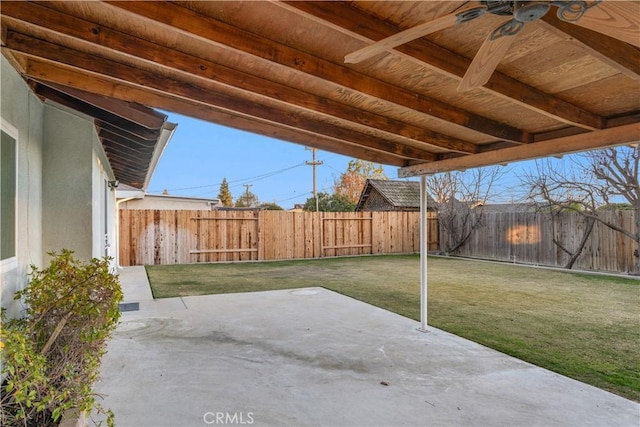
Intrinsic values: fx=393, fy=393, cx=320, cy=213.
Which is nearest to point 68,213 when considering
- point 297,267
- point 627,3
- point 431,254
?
point 627,3

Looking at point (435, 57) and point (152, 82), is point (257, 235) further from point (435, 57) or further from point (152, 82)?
point (435, 57)

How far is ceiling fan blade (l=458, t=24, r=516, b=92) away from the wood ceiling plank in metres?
1.74

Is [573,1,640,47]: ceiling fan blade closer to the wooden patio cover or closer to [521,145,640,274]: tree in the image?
the wooden patio cover

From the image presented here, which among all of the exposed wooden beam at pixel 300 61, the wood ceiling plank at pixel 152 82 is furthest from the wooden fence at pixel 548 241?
the wood ceiling plank at pixel 152 82

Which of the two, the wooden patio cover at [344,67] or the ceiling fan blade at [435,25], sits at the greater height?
the wooden patio cover at [344,67]

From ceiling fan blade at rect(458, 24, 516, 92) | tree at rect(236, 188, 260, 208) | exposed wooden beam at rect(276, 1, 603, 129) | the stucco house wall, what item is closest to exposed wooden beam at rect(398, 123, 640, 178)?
exposed wooden beam at rect(276, 1, 603, 129)

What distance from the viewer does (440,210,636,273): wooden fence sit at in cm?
945

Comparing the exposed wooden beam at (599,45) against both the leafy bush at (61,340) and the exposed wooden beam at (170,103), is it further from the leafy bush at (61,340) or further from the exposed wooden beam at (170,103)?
the leafy bush at (61,340)

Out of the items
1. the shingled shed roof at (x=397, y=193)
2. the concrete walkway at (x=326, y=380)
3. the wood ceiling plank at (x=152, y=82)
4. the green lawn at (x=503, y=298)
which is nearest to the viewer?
the concrete walkway at (x=326, y=380)

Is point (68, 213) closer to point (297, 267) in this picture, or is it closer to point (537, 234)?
point (297, 267)

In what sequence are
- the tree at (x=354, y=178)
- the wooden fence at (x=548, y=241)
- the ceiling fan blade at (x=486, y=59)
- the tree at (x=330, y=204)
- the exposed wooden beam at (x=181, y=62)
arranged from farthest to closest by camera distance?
the tree at (x=354, y=178), the tree at (x=330, y=204), the wooden fence at (x=548, y=241), the exposed wooden beam at (x=181, y=62), the ceiling fan blade at (x=486, y=59)

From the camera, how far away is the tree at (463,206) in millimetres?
13985

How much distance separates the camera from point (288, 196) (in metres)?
40.6

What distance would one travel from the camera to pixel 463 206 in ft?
47.0
